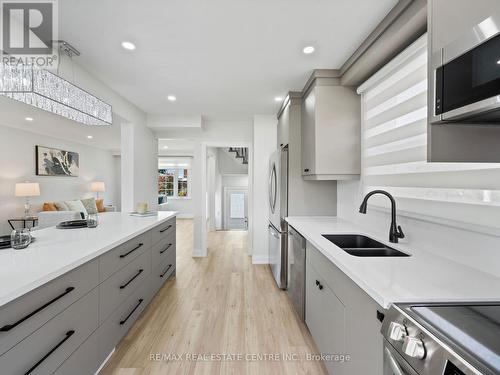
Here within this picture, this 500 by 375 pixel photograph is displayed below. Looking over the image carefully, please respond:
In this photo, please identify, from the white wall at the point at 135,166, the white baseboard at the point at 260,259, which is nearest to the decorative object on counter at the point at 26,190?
the white wall at the point at 135,166

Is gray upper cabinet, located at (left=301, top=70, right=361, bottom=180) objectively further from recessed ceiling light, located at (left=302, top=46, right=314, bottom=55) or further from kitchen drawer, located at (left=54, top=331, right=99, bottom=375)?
kitchen drawer, located at (left=54, top=331, right=99, bottom=375)

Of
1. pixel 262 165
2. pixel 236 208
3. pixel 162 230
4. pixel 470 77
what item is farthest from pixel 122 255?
pixel 236 208

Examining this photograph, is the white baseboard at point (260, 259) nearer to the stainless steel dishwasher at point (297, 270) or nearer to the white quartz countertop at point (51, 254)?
the stainless steel dishwasher at point (297, 270)

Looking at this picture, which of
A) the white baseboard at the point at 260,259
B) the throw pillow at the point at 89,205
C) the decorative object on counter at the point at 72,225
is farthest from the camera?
the throw pillow at the point at 89,205

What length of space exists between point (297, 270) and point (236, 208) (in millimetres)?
6098

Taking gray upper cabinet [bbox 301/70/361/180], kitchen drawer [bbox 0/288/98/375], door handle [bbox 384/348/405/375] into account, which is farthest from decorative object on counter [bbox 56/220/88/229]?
door handle [bbox 384/348/405/375]

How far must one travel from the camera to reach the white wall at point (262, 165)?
3.89 m

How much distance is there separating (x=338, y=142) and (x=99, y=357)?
99.6 inches

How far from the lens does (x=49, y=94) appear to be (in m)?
1.65

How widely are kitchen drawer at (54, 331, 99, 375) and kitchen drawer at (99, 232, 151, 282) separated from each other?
1.17 feet

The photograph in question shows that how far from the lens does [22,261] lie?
3.89 feet

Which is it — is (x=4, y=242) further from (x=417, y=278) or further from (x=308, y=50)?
(x=308, y=50)

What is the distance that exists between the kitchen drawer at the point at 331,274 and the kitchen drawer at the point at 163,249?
1.60 meters

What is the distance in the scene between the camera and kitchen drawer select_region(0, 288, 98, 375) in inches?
37.2
